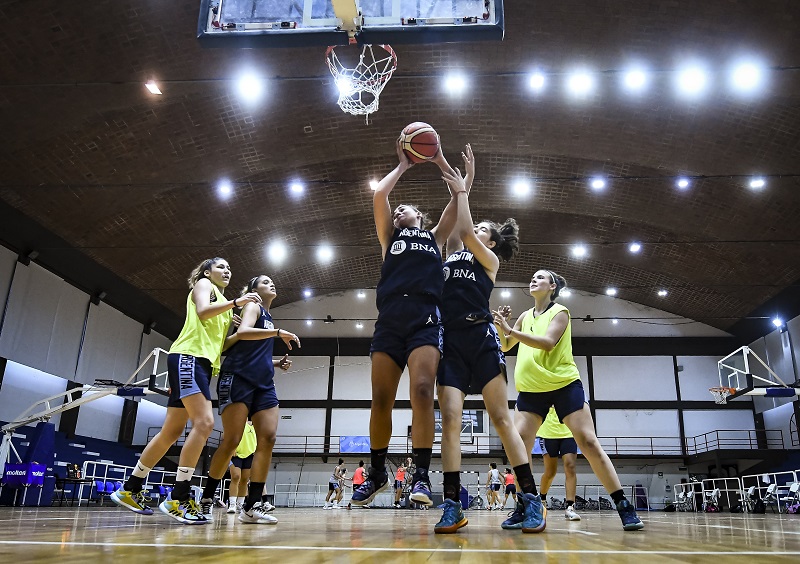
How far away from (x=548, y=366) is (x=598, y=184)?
40.2 ft

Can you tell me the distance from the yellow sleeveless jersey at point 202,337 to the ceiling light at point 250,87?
318 inches

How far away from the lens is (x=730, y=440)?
897 inches

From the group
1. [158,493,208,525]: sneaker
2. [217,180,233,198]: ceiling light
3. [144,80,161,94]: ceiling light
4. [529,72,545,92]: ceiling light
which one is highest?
[529,72,545,92]: ceiling light

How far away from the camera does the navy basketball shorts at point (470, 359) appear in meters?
3.16

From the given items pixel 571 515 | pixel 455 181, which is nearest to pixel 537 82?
pixel 571 515

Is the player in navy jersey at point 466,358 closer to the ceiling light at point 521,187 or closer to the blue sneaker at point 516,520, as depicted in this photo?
the blue sneaker at point 516,520

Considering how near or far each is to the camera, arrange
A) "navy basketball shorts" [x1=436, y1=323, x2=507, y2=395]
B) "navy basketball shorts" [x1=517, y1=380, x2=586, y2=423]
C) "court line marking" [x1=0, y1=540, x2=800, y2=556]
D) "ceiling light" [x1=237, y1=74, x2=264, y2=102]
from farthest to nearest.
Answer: "ceiling light" [x1=237, y1=74, x2=264, y2=102]
"navy basketball shorts" [x1=517, y1=380, x2=586, y2=423]
"navy basketball shorts" [x1=436, y1=323, x2=507, y2=395]
"court line marking" [x1=0, y1=540, x2=800, y2=556]

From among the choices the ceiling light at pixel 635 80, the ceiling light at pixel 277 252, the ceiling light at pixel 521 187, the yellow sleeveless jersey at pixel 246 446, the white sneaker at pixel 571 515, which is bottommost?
the white sneaker at pixel 571 515

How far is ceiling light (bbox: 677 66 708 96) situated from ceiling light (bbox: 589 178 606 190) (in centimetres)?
342

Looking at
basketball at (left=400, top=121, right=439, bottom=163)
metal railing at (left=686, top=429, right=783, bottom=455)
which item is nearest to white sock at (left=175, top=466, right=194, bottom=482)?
basketball at (left=400, top=121, right=439, bottom=163)

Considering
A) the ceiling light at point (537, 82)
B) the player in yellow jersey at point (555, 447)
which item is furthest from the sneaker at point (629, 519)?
the ceiling light at point (537, 82)

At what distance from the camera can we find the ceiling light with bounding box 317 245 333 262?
62.6 feet

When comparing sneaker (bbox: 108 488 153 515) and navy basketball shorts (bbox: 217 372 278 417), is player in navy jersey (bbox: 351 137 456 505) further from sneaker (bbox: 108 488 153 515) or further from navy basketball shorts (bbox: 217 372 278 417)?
sneaker (bbox: 108 488 153 515)

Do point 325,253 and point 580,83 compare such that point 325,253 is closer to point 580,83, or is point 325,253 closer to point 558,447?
point 580,83
